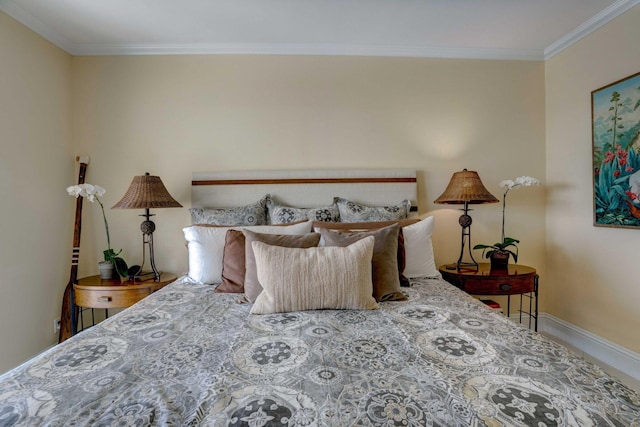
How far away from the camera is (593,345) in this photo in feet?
7.97

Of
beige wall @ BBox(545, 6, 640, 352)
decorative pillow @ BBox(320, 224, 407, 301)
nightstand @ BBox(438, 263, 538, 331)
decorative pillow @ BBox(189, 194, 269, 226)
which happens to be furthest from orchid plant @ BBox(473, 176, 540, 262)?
decorative pillow @ BBox(189, 194, 269, 226)

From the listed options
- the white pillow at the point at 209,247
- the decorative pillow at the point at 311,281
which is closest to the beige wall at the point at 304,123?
the white pillow at the point at 209,247

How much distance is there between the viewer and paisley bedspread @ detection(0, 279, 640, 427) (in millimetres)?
732

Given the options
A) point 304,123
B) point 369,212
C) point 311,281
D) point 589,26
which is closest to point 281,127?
point 304,123

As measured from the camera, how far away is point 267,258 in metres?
1.49

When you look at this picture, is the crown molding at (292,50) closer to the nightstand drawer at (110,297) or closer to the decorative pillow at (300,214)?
the decorative pillow at (300,214)

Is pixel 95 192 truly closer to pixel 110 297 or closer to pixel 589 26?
pixel 110 297

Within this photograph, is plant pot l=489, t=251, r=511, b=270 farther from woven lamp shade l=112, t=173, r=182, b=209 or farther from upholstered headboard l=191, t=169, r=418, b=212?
woven lamp shade l=112, t=173, r=182, b=209

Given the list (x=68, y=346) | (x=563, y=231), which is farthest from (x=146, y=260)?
(x=563, y=231)

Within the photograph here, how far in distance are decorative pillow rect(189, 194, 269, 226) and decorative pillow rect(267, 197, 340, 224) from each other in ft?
0.31

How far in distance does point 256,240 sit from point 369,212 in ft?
3.37

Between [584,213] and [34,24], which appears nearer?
[34,24]

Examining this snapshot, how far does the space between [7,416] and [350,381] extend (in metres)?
0.84

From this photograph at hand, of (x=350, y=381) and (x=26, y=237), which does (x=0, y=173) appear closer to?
(x=26, y=237)
